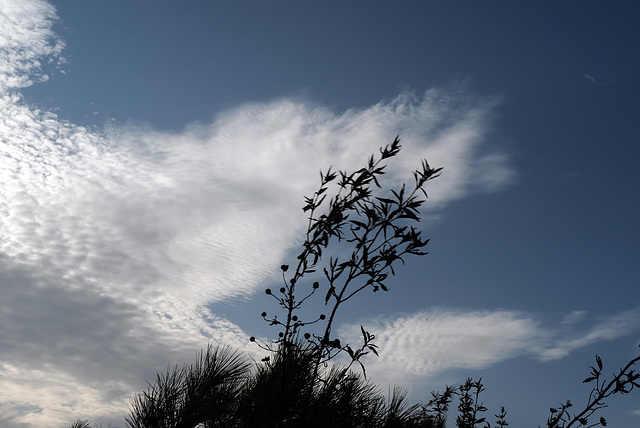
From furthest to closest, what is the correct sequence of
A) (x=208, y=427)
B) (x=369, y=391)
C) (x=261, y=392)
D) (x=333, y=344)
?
(x=369, y=391) < (x=208, y=427) < (x=261, y=392) < (x=333, y=344)

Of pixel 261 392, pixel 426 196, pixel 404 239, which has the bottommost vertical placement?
pixel 261 392

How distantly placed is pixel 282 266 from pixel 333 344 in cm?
74

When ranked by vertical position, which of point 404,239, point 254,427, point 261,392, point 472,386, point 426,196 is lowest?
point 254,427

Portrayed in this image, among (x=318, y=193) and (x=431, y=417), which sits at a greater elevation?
(x=318, y=193)

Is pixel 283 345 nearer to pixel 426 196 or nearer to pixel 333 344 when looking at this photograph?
pixel 333 344

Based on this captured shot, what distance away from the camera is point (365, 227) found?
4.60m

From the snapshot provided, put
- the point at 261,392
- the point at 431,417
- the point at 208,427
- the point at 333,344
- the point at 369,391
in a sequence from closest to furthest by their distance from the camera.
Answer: the point at 333,344
the point at 261,392
the point at 208,427
the point at 369,391
the point at 431,417

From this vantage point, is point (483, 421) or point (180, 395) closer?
point (180, 395)

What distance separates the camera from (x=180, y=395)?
5.74 metres

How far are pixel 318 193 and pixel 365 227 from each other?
1.55ft

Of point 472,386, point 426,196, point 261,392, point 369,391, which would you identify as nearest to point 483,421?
point 472,386

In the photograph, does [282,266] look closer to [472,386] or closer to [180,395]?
[180,395]

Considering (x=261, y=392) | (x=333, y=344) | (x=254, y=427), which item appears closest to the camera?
(x=333, y=344)

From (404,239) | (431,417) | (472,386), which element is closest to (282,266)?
(404,239)
